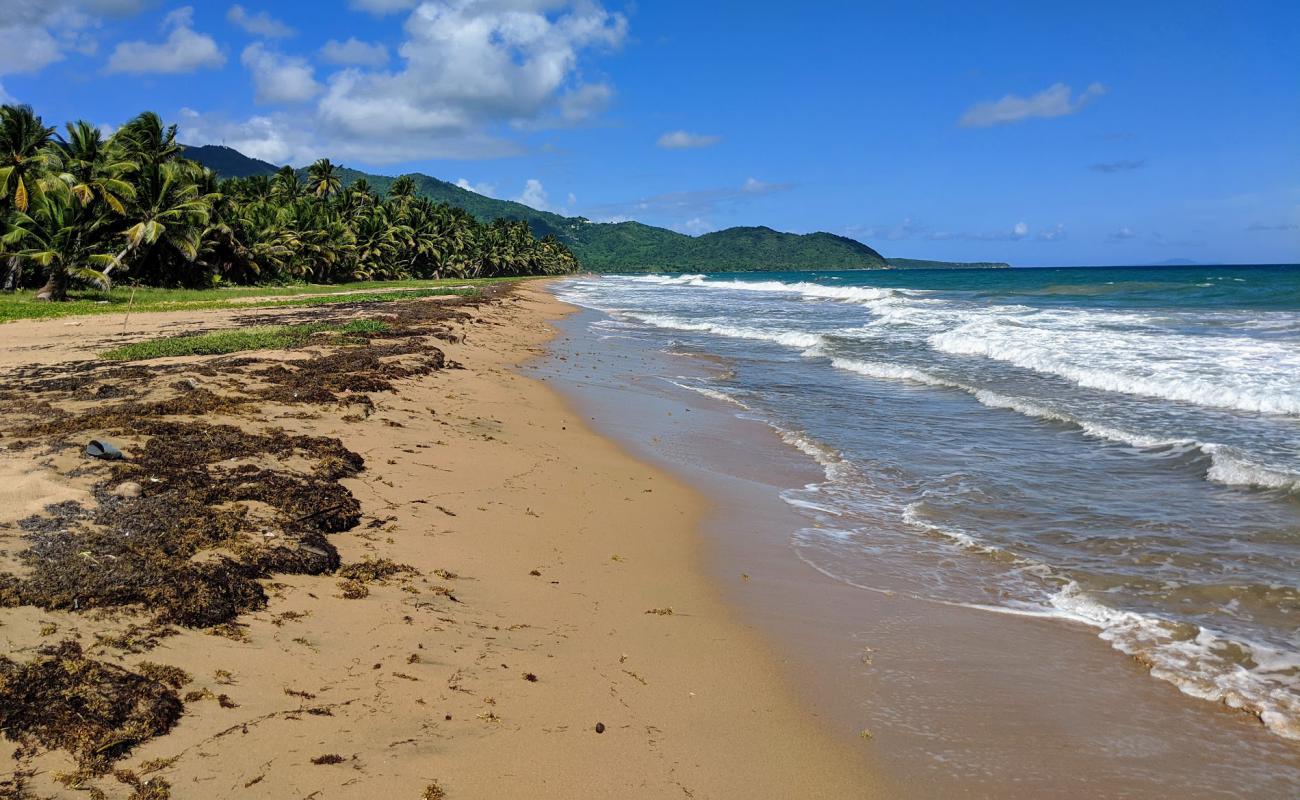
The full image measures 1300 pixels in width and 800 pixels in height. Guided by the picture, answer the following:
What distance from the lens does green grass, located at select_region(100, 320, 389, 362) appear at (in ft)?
41.8

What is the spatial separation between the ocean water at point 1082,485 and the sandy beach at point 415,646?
202 centimetres

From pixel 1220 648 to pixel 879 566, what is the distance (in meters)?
2.37

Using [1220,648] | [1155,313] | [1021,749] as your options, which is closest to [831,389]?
[1220,648]

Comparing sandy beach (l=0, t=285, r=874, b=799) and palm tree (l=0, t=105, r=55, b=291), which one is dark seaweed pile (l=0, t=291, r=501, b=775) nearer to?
sandy beach (l=0, t=285, r=874, b=799)

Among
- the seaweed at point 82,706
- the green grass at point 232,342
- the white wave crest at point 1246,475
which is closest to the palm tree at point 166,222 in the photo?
the green grass at point 232,342

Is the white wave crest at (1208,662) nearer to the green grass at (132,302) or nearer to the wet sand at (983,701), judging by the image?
the wet sand at (983,701)

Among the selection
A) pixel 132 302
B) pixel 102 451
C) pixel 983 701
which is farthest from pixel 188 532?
pixel 132 302

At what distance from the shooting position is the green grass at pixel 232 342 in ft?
41.8

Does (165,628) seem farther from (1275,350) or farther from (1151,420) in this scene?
(1275,350)

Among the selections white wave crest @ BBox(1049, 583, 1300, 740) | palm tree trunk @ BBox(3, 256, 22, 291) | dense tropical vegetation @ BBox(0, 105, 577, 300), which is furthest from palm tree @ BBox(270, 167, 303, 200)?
white wave crest @ BBox(1049, 583, 1300, 740)

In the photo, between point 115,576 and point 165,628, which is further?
point 115,576

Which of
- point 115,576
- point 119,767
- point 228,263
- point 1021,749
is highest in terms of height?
point 228,263

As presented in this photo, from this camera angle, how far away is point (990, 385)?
16516 millimetres

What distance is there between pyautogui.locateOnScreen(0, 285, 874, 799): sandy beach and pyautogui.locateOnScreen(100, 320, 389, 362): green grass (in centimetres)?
423
